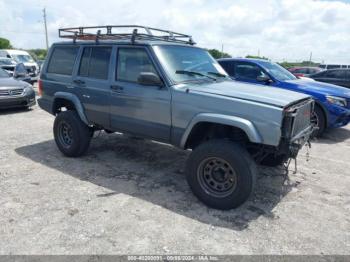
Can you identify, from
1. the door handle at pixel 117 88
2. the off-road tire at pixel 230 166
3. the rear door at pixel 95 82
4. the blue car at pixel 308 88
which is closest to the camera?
the off-road tire at pixel 230 166

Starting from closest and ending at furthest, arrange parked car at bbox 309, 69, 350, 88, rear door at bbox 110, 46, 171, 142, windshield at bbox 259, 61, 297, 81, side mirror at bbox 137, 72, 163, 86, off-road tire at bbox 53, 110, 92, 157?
side mirror at bbox 137, 72, 163, 86
rear door at bbox 110, 46, 171, 142
off-road tire at bbox 53, 110, 92, 157
windshield at bbox 259, 61, 297, 81
parked car at bbox 309, 69, 350, 88

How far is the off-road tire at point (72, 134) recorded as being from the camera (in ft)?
16.9

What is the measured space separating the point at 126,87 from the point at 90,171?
144cm

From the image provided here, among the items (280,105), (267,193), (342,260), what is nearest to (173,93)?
(280,105)

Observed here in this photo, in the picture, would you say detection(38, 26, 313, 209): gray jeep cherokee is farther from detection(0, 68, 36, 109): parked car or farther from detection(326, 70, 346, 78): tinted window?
detection(326, 70, 346, 78): tinted window

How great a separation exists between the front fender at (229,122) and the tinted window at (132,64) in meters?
0.95

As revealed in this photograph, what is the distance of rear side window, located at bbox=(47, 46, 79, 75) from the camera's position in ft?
17.2

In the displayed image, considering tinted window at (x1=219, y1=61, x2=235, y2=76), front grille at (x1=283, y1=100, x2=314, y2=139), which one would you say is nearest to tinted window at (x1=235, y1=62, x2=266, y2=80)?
tinted window at (x1=219, y1=61, x2=235, y2=76)

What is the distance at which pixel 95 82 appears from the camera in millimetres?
4820

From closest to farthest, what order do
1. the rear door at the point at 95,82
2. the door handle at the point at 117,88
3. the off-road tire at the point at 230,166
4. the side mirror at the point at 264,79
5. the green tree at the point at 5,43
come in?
the off-road tire at the point at 230,166 → the door handle at the point at 117,88 → the rear door at the point at 95,82 → the side mirror at the point at 264,79 → the green tree at the point at 5,43

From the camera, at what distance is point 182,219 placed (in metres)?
3.48

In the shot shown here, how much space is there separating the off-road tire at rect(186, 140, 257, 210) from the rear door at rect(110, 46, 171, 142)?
631mm

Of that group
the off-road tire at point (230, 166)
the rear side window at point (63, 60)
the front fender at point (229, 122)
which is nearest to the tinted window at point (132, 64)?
the front fender at point (229, 122)

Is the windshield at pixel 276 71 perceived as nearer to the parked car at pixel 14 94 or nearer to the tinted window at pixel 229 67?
the tinted window at pixel 229 67
